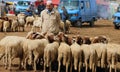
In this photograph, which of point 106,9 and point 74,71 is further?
point 106,9

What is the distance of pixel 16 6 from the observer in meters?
44.9

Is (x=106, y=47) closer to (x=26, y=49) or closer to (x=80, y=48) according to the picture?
(x=80, y=48)

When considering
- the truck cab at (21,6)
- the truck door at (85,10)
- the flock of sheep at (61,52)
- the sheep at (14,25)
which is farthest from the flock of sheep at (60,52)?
the truck cab at (21,6)

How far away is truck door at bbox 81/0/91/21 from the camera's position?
31.7 meters

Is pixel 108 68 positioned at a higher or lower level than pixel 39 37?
lower

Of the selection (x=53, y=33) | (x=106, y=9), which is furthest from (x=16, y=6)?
(x=53, y=33)

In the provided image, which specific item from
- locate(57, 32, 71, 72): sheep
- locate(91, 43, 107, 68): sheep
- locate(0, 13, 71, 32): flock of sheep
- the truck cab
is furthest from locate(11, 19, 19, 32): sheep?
the truck cab

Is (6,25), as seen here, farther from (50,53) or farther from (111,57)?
(111,57)

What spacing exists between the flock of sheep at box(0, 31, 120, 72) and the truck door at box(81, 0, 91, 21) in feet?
62.1

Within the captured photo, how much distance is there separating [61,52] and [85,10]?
20.7 metres

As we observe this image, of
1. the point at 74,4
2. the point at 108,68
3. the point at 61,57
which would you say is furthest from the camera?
the point at 74,4

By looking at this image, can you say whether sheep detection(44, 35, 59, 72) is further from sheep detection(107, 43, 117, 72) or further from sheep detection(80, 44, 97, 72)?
sheep detection(107, 43, 117, 72)

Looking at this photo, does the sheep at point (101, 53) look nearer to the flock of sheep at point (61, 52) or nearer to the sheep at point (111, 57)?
the flock of sheep at point (61, 52)

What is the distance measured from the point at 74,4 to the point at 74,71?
1943cm
